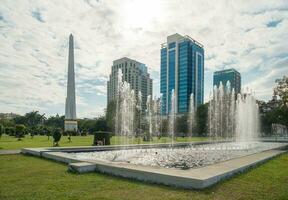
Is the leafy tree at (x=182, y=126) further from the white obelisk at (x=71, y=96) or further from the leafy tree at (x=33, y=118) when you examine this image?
the leafy tree at (x=33, y=118)

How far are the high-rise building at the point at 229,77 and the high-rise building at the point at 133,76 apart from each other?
15996 millimetres

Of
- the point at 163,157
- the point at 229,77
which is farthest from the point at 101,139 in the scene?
the point at 229,77

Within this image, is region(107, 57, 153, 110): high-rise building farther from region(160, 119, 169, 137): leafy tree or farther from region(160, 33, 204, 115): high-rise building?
region(160, 33, 204, 115): high-rise building

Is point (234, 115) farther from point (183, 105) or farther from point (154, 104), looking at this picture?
point (183, 105)

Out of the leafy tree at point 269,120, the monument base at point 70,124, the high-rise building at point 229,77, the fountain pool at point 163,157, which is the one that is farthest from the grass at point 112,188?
the high-rise building at point 229,77

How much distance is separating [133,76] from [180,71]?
37.1 m

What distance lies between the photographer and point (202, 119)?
60688mm

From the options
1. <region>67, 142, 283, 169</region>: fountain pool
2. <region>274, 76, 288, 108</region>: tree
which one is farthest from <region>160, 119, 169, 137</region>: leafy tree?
<region>67, 142, 283, 169</region>: fountain pool

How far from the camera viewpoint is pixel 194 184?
25.9 feet

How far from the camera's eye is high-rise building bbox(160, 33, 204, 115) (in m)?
88.6

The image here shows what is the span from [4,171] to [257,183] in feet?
26.6

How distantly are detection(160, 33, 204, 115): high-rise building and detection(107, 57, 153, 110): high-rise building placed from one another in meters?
25.6

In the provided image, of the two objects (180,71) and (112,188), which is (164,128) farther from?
(112,188)

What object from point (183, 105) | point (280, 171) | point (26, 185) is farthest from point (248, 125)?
point (183, 105)
